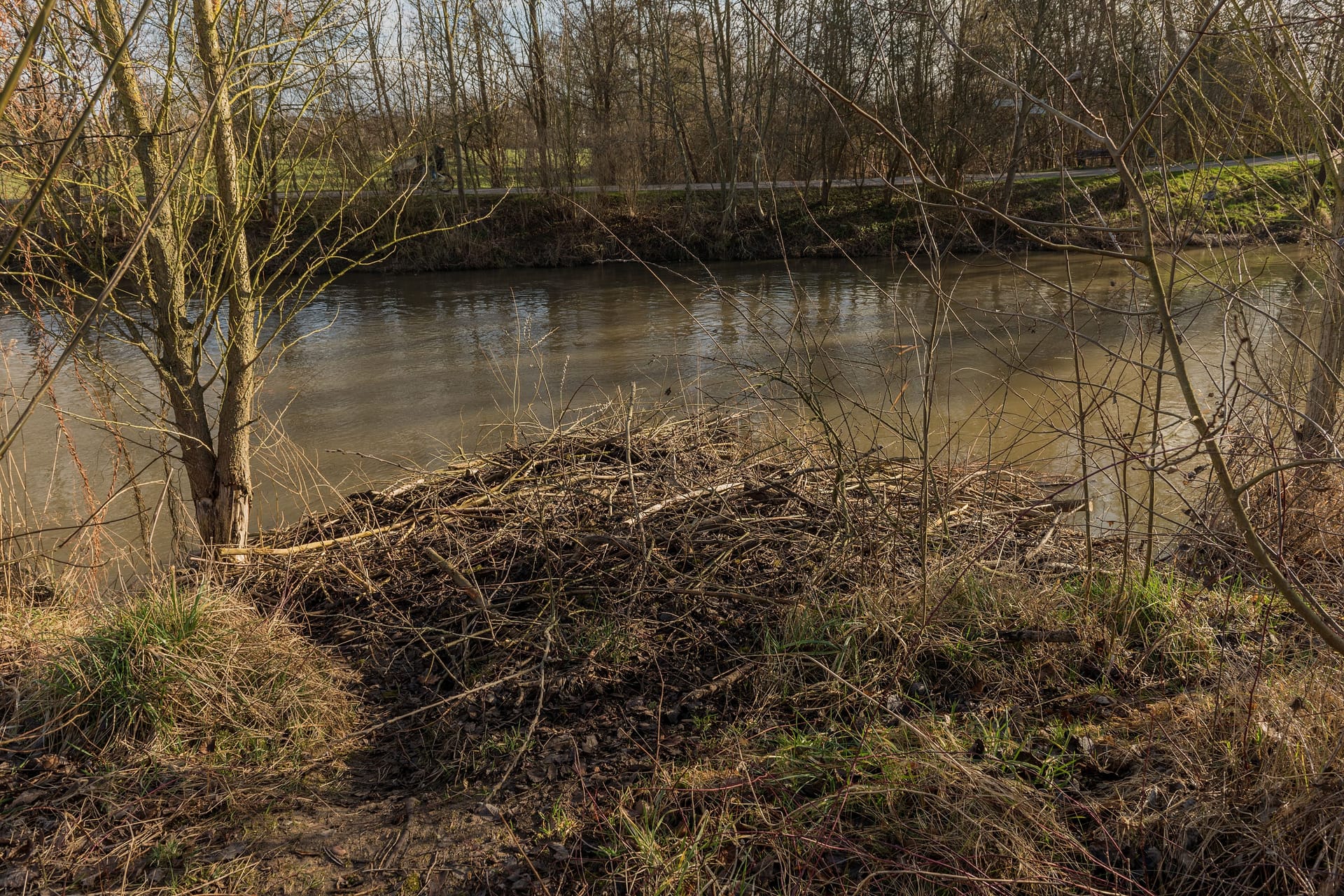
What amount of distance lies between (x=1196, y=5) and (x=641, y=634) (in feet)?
12.4

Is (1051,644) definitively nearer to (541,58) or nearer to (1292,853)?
(1292,853)

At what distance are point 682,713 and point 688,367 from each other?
27.1 ft

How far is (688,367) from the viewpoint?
11.4m

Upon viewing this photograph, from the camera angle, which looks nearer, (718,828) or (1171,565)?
(718,828)

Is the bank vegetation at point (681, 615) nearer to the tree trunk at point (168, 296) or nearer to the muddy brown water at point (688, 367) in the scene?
the tree trunk at point (168, 296)

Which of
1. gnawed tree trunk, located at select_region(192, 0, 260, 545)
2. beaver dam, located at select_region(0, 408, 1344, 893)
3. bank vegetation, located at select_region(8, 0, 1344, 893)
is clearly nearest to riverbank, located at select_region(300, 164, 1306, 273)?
bank vegetation, located at select_region(8, 0, 1344, 893)

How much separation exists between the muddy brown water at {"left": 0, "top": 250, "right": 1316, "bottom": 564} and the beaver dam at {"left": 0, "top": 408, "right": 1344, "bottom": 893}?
0.65 m

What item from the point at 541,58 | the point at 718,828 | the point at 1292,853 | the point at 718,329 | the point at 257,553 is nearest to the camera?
the point at 1292,853

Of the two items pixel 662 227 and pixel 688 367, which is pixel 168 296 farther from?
pixel 662 227

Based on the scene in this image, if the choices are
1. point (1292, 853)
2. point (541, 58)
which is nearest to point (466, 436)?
point (1292, 853)

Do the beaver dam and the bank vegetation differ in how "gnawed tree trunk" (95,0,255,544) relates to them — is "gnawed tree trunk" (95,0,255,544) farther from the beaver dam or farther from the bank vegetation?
the beaver dam

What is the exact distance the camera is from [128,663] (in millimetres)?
3160

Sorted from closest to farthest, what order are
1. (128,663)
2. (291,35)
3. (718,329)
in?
1. (128,663)
2. (291,35)
3. (718,329)

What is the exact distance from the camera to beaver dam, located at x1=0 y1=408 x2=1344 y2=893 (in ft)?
8.32
